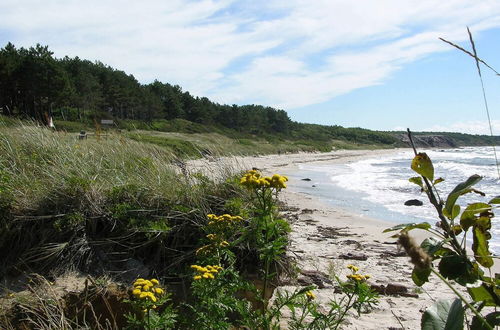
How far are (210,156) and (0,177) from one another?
2.47 m

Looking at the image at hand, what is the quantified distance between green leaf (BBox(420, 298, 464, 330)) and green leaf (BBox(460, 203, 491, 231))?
9.0 inches

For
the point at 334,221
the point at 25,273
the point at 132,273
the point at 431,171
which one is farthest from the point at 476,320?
the point at 334,221

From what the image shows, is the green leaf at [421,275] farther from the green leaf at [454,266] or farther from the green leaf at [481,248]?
the green leaf at [481,248]

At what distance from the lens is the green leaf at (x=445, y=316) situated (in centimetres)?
85

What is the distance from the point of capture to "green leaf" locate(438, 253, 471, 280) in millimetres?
961

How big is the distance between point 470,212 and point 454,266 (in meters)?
0.15

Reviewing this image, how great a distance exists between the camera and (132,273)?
3869 mm

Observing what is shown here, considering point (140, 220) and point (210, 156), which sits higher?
point (210, 156)

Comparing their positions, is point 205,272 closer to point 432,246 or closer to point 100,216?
point 432,246

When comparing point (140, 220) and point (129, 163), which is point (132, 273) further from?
point (129, 163)

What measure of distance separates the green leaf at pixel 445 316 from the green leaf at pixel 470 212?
0.23 metres

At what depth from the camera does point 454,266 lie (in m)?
0.97

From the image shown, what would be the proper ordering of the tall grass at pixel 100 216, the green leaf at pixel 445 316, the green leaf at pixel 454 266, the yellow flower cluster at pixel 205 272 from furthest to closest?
the tall grass at pixel 100 216 → the yellow flower cluster at pixel 205 272 → the green leaf at pixel 454 266 → the green leaf at pixel 445 316

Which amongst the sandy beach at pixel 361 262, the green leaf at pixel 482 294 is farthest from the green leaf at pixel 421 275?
the sandy beach at pixel 361 262
